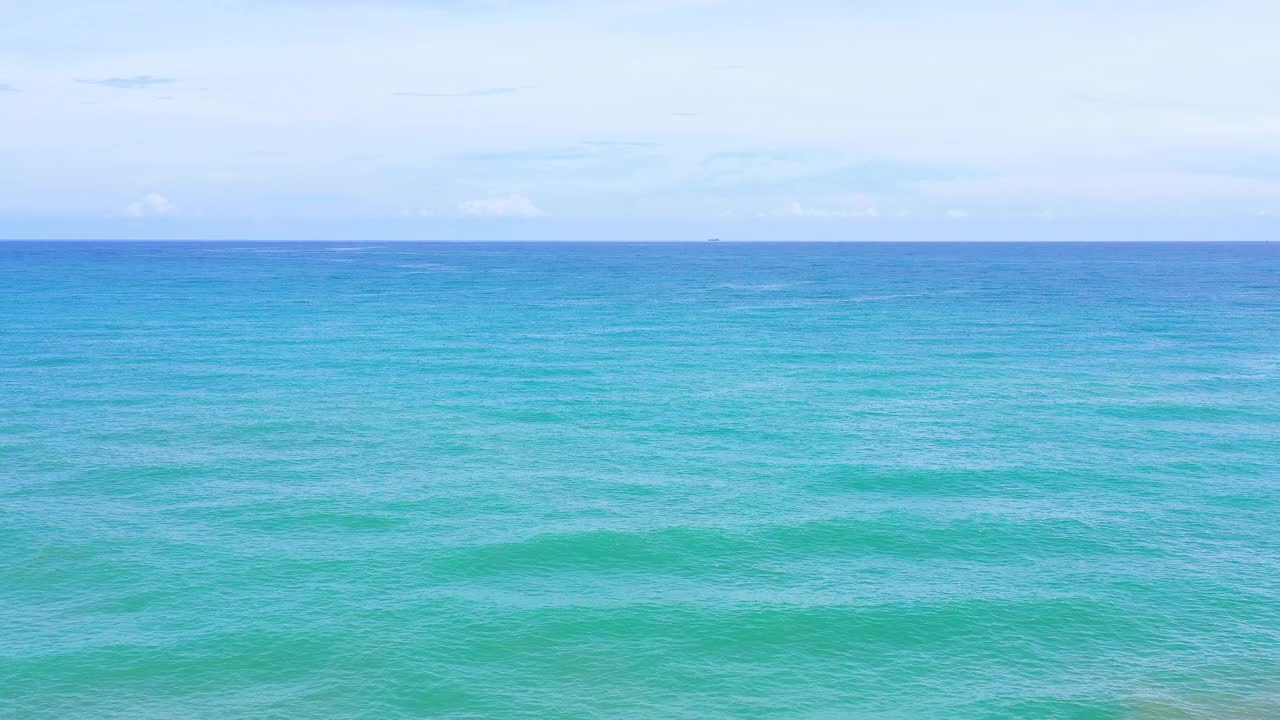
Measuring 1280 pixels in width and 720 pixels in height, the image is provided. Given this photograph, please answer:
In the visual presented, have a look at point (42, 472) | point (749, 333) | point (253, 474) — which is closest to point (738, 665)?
point (253, 474)

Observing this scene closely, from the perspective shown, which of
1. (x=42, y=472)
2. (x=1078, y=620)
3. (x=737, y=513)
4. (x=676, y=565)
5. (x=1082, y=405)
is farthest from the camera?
(x=1082, y=405)

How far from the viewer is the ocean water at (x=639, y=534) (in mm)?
28688

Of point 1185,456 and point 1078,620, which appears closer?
point 1078,620

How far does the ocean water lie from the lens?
28688mm

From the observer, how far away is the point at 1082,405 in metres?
60.8

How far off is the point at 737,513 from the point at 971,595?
10514 mm

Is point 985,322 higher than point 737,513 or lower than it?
higher

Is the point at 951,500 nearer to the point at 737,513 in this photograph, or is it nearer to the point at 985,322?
the point at 737,513

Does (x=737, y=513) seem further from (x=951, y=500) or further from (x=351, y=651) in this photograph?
(x=351, y=651)

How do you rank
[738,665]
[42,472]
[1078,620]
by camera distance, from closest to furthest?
[738,665] → [1078,620] → [42,472]

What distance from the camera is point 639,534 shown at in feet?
128

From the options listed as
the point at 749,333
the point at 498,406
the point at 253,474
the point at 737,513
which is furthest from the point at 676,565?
the point at 749,333

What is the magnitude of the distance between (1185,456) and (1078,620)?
21.6 metres

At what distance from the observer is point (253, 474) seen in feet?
152
